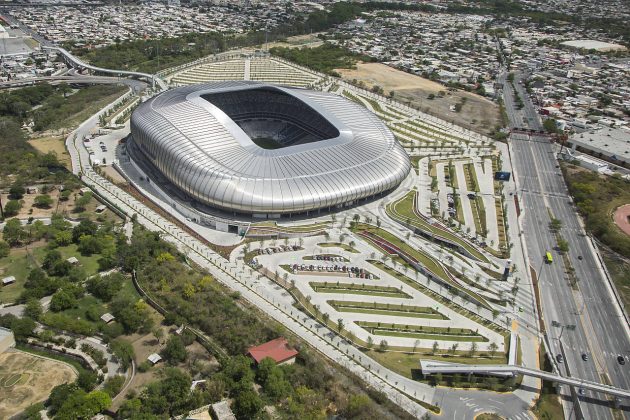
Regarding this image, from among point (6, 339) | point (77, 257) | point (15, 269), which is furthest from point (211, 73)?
point (6, 339)

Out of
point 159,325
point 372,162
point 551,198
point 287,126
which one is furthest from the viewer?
point 287,126

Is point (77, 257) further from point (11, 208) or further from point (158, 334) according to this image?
point (158, 334)

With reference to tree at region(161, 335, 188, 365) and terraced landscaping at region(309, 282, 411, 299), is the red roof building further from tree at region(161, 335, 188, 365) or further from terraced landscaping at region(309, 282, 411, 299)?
terraced landscaping at region(309, 282, 411, 299)

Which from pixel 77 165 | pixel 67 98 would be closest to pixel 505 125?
pixel 77 165

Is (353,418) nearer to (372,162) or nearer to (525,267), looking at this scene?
(525,267)

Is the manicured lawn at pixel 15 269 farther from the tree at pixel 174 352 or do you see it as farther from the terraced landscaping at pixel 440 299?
the terraced landscaping at pixel 440 299

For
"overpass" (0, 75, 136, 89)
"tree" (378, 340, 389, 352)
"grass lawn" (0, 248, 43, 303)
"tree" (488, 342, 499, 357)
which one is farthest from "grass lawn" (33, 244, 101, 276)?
"overpass" (0, 75, 136, 89)
